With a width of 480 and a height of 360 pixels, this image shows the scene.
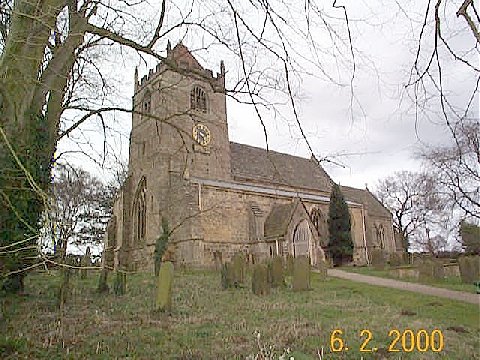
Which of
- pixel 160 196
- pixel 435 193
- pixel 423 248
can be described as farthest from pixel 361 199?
pixel 160 196

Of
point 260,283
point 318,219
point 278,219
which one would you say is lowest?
point 260,283

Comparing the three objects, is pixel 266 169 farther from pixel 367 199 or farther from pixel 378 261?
pixel 367 199

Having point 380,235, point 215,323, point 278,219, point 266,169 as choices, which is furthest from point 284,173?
point 215,323

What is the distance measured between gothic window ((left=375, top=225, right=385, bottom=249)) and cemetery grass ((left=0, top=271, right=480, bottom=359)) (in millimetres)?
24617

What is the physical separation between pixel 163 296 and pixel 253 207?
15926 millimetres

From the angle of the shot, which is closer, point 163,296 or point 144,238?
point 163,296

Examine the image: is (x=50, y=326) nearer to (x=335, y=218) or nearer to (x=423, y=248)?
(x=335, y=218)

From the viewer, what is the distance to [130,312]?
311 inches

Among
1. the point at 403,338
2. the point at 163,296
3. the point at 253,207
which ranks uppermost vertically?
the point at 253,207

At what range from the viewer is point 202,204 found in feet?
72.9

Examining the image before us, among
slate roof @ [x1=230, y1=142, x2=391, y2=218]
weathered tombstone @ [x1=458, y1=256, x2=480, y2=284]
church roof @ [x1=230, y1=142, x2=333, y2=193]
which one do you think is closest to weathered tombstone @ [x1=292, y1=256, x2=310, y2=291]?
weathered tombstone @ [x1=458, y1=256, x2=480, y2=284]

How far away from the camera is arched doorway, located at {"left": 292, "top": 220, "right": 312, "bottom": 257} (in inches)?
925

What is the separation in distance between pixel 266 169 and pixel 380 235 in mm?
12883

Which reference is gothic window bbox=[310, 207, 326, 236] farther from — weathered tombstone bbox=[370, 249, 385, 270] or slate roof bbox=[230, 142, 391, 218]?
weathered tombstone bbox=[370, 249, 385, 270]
